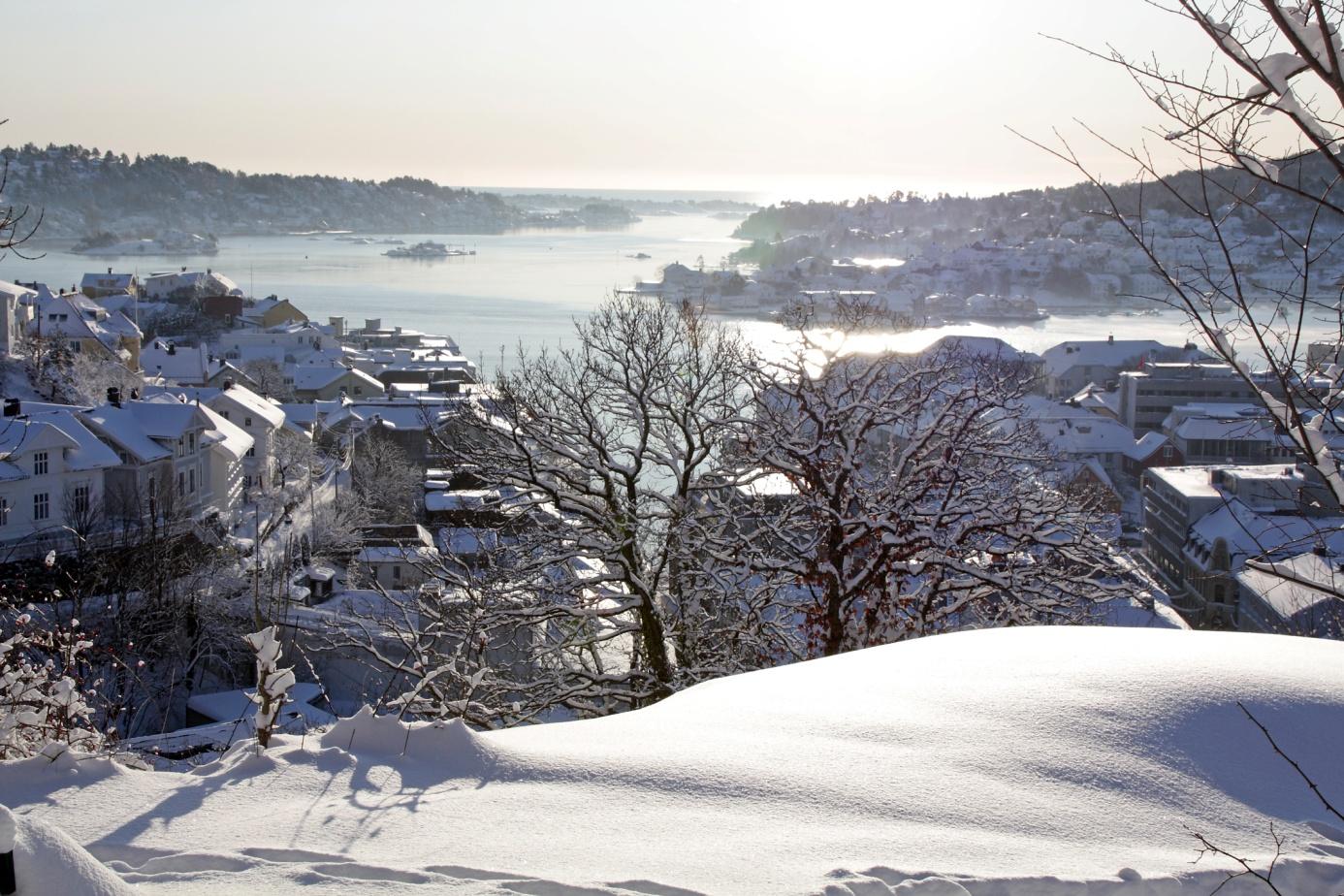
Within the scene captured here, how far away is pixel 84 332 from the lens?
74.6ft

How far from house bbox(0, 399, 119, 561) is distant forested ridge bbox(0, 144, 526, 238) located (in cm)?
8517

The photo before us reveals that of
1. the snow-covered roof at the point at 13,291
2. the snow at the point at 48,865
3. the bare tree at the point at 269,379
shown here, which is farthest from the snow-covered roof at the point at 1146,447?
the snow at the point at 48,865

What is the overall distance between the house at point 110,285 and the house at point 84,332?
12.0m

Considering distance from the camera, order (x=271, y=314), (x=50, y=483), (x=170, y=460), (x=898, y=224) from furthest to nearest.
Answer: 1. (x=898, y=224)
2. (x=271, y=314)
3. (x=170, y=460)
4. (x=50, y=483)

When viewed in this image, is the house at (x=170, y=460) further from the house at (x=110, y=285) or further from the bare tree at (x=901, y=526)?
the house at (x=110, y=285)

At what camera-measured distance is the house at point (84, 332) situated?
2344 centimetres

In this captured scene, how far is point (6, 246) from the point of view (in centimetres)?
304

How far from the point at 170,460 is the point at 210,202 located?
10942 cm

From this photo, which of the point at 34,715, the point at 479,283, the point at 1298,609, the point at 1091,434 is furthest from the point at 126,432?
the point at 479,283

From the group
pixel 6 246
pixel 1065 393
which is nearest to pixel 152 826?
pixel 6 246

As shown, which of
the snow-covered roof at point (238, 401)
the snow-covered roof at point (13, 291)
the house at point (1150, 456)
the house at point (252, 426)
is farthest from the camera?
the house at point (1150, 456)

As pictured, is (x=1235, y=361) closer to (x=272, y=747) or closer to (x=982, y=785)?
(x=982, y=785)

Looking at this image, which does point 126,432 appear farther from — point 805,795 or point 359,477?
point 805,795

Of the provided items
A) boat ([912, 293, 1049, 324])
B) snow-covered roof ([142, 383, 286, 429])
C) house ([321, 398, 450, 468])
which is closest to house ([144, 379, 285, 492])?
snow-covered roof ([142, 383, 286, 429])
